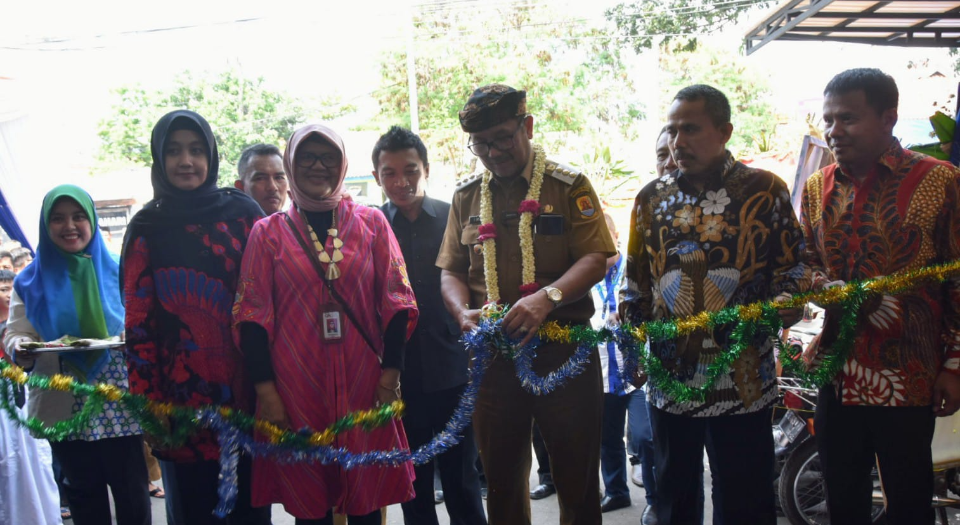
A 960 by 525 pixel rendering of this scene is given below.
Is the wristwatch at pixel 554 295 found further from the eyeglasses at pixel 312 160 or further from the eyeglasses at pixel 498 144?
the eyeglasses at pixel 312 160

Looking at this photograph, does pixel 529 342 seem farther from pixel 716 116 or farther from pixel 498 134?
pixel 716 116

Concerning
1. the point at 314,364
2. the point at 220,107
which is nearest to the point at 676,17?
the point at 314,364

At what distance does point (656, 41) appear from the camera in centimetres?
1616

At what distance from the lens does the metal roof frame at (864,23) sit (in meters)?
5.13

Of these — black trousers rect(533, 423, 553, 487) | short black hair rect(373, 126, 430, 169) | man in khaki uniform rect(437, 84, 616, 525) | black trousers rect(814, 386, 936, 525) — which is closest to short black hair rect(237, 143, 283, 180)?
short black hair rect(373, 126, 430, 169)

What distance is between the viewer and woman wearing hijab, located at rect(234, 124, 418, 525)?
2.68m

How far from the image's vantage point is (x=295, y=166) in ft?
9.20

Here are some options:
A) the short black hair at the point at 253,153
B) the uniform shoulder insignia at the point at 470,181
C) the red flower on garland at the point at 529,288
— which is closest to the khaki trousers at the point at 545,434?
the red flower on garland at the point at 529,288

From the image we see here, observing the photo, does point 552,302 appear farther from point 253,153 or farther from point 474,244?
point 253,153

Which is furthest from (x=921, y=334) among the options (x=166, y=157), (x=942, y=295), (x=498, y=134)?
(x=166, y=157)

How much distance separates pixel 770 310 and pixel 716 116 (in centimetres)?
80

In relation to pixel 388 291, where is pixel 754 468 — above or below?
below

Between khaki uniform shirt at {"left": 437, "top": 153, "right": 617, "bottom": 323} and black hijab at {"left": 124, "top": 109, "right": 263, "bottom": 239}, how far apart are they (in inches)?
42.5

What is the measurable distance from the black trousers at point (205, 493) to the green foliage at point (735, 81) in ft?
81.1
